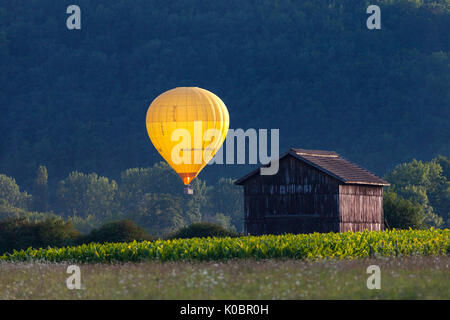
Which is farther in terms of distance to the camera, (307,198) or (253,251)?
(307,198)

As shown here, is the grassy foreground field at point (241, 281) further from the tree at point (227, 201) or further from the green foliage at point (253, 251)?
the tree at point (227, 201)

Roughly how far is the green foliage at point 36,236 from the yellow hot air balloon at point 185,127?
29.4ft

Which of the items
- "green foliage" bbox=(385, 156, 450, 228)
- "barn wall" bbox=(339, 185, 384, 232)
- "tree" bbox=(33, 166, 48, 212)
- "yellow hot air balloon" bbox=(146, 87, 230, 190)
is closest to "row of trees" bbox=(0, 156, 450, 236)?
"tree" bbox=(33, 166, 48, 212)

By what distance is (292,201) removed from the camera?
5378cm

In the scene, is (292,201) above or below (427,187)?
above

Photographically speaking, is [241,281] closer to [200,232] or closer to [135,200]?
[200,232]

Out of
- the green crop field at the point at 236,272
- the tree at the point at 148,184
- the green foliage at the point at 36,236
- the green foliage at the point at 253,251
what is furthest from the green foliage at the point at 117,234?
the tree at the point at 148,184

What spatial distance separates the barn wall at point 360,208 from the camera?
175 feet

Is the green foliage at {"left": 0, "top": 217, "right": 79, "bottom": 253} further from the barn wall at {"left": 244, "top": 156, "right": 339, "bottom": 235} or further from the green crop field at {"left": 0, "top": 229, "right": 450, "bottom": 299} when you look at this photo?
the green crop field at {"left": 0, "top": 229, "right": 450, "bottom": 299}

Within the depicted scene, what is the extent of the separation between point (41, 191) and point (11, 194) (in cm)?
1105

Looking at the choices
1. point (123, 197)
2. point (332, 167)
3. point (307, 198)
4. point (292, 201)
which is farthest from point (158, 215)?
point (307, 198)

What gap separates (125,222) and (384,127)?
146 meters

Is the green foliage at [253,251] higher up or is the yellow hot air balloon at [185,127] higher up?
the yellow hot air balloon at [185,127]
